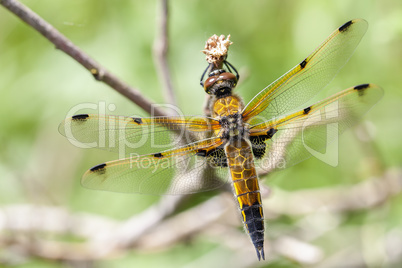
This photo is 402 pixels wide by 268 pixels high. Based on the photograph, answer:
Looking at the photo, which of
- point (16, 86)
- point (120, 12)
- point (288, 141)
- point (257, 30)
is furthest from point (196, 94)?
point (16, 86)

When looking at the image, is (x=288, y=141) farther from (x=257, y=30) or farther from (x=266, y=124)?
(x=257, y=30)

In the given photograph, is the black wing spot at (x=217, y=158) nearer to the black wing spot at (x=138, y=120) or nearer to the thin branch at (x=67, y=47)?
the black wing spot at (x=138, y=120)

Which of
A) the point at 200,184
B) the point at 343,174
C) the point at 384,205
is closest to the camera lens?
the point at 200,184

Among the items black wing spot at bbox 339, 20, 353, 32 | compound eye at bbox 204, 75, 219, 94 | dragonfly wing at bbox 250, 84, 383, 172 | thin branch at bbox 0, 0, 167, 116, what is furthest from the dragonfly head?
black wing spot at bbox 339, 20, 353, 32

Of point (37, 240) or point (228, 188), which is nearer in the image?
point (228, 188)

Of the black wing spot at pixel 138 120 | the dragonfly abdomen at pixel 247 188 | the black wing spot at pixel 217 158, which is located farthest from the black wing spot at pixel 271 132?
the black wing spot at pixel 138 120

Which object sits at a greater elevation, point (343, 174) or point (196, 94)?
point (196, 94)

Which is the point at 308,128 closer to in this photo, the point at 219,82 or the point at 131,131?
the point at 219,82

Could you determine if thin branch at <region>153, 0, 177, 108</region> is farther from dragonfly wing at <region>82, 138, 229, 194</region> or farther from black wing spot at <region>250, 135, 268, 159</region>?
black wing spot at <region>250, 135, 268, 159</region>

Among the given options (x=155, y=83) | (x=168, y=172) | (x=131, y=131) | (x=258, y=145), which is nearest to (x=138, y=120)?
(x=131, y=131)
